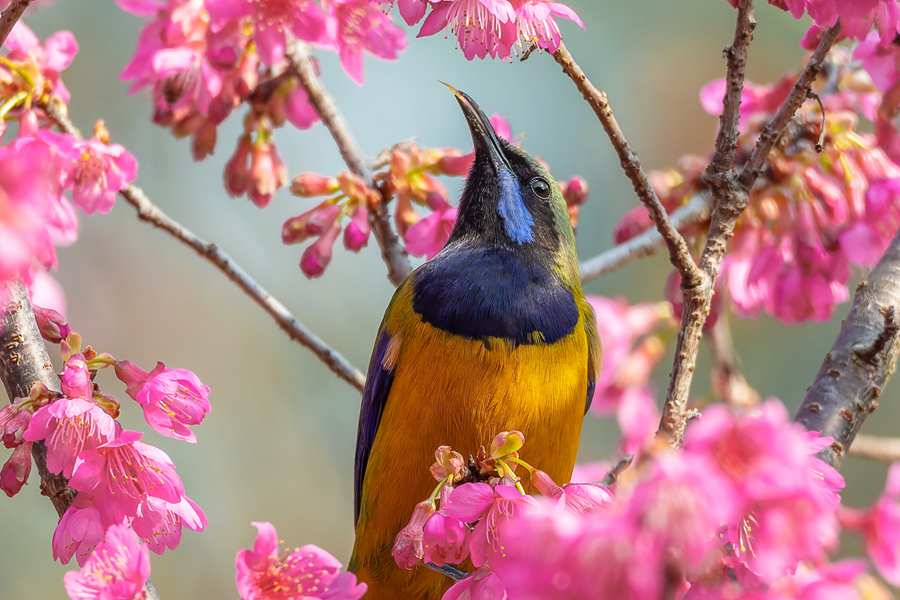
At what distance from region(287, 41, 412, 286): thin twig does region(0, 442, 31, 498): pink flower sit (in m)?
1.39

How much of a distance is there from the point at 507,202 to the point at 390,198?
40cm

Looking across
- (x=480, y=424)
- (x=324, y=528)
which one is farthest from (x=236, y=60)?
(x=324, y=528)

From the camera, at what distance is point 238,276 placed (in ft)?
9.05

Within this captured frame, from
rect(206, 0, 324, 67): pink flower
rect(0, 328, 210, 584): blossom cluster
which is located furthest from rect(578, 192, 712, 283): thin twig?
rect(0, 328, 210, 584): blossom cluster

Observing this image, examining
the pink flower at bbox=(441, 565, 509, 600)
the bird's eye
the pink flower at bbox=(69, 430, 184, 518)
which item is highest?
the bird's eye

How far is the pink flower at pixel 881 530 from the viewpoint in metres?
1.33

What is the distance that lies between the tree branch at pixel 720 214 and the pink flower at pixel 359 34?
1.07m

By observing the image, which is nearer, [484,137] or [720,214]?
[720,214]

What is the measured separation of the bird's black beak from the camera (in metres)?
2.87

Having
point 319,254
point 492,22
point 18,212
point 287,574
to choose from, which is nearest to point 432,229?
point 319,254

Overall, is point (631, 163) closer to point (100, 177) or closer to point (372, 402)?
point (372, 402)

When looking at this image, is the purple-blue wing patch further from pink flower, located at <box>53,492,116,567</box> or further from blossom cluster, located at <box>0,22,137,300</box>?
pink flower, located at <box>53,492,116,567</box>

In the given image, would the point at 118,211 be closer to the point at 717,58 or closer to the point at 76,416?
the point at 717,58

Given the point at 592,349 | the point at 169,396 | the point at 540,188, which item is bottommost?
the point at 169,396
